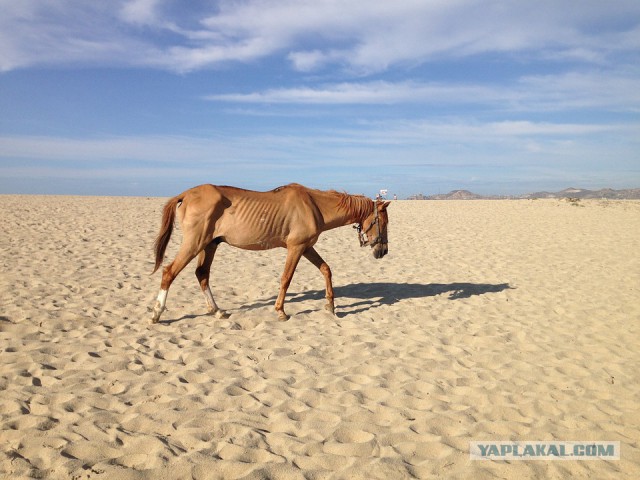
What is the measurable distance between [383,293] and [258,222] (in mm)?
3440

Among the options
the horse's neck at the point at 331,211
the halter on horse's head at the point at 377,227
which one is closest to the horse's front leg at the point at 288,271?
the horse's neck at the point at 331,211

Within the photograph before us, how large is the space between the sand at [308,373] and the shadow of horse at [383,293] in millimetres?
56

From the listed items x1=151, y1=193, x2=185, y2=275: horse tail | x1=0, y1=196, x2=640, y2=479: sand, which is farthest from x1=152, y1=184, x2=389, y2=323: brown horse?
x1=0, y1=196, x2=640, y2=479: sand

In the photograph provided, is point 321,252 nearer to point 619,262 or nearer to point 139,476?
point 619,262

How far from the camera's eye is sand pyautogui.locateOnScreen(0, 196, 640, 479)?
323 centimetres

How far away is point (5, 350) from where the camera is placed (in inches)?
195

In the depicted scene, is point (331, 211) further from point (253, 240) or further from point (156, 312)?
point (156, 312)

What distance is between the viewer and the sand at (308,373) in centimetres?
323

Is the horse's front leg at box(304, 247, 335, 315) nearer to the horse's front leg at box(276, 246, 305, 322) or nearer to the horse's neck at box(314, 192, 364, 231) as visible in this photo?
the horse's front leg at box(276, 246, 305, 322)

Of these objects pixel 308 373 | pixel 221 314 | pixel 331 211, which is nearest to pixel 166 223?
pixel 221 314

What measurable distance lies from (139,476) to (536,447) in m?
3.09

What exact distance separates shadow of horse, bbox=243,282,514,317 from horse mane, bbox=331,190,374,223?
161cm

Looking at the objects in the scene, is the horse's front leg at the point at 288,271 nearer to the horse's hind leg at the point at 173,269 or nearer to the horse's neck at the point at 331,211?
the horse's neck at the point at 331,211

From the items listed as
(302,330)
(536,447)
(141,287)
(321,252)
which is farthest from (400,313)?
(321,252)
